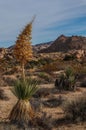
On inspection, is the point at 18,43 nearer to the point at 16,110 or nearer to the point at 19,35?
the point at 19,35

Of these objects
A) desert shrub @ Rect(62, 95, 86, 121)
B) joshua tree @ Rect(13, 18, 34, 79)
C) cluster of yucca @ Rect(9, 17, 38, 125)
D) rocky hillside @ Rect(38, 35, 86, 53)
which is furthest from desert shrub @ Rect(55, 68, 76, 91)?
rocky hillside @ Rect(38, 35, 86, 53)

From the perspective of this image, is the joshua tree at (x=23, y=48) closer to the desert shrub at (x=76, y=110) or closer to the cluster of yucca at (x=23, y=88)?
the cluster of yucca at (x=23, y=88)

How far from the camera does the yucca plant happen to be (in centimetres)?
958

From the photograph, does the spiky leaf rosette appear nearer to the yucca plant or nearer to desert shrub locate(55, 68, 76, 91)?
the yucca plant

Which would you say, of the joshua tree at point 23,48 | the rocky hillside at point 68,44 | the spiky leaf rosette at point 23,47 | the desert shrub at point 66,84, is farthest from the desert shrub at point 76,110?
the rocky hillside at point 68,44

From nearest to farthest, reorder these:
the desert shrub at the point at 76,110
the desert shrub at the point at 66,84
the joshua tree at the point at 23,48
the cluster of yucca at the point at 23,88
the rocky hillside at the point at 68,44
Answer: the cluster of yucca at the point at 23,88
the joshua tree at the point at 23,48
the desert shrub at the point at 76,110
the desert shrub at the point at 66,84
the rocky hillside at the point at 68,44

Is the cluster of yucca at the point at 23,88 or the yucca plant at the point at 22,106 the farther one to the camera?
the cluster of yucca at the point at 23,88

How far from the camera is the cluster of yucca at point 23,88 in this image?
381 inches

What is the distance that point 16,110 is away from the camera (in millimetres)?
9750

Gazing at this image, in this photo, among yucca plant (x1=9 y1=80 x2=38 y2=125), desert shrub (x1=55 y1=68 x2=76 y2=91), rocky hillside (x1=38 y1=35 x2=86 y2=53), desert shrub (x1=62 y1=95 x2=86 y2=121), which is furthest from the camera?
rocky hillside (x1=38 y1=35 x2=86 y2=53)

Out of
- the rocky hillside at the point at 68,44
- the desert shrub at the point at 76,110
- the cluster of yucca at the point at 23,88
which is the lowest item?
the desert shrub at the point at 76,110

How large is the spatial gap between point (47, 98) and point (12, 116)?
5263 millimetres

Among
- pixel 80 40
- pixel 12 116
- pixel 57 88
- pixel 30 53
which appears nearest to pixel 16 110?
pixel 12 116

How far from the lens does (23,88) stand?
32.9ft
